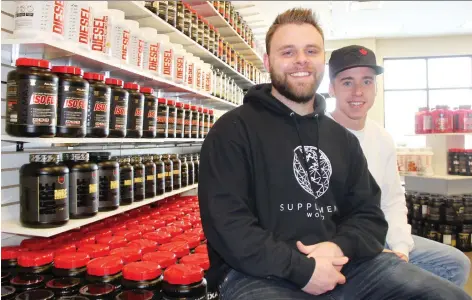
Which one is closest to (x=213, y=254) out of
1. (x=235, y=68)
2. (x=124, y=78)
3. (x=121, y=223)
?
(x=121, y=223)

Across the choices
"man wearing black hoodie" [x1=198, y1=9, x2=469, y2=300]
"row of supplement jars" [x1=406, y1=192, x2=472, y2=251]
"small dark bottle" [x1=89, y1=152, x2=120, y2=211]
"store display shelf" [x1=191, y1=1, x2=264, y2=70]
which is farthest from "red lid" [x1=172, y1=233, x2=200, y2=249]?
"row of supplement jars" [x1=406, y1=192, x2=472, y2=251]

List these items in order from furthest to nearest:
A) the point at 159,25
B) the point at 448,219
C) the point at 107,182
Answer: the point at 448,219
the point at 159,25
the point at 107,182

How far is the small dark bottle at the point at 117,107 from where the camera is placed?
2117mm

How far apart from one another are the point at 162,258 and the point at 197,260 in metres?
0.17

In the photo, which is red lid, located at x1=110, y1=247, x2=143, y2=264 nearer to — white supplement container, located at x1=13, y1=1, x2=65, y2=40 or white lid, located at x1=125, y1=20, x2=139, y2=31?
white supplement container, located at x1=13, y1=1, x2=65, y2=40

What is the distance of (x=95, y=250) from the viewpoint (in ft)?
6.05

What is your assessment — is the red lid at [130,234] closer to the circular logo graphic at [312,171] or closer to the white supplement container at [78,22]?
the white supplement container at [78,22]

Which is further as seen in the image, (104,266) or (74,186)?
(74,186)

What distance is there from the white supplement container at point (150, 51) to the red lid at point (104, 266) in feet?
4.36

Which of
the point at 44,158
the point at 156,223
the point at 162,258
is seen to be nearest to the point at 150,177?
the point at 156,223

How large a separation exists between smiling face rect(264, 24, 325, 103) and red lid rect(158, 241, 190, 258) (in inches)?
38.3

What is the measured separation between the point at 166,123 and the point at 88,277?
142 centimetres

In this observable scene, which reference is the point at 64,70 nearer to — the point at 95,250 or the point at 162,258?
the point at 95,250

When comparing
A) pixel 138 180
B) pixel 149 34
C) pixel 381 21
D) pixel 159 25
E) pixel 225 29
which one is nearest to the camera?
pixel 138 180
